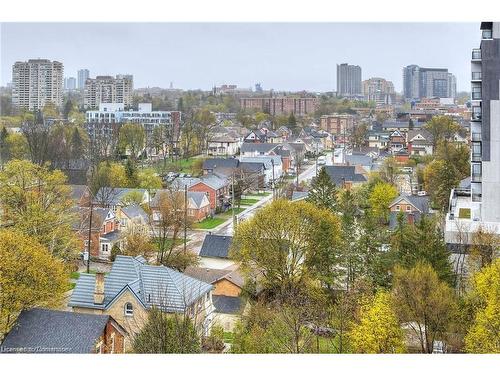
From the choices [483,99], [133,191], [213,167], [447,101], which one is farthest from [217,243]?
[447,101]

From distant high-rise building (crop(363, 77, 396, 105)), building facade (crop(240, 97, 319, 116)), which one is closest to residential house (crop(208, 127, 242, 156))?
distant high-rise building (crop(363, 77, 396, 105))

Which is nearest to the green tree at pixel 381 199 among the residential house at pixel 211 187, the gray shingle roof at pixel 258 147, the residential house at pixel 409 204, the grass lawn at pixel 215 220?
the residential house at pixel 409 204

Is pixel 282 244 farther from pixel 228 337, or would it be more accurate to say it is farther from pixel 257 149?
pixel 257 149

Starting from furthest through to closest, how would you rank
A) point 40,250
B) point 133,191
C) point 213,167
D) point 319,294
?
point 213,167, point 133,191, point 319,294, point 40,250

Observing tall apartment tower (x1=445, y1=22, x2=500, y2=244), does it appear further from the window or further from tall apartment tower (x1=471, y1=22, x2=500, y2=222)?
the window

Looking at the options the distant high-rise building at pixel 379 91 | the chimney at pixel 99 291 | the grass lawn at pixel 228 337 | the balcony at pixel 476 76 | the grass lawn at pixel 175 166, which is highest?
the distant high-rise building at pixel 379 91

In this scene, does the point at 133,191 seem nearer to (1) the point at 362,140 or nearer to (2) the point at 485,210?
(2) the point at 485,210

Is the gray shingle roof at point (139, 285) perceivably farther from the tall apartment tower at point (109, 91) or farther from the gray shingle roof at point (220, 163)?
the tall apartment tower at point (109, 91)

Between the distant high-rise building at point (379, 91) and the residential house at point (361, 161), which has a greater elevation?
the distant high-rise building at point (379, 91)
